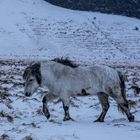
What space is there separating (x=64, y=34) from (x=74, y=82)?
3289 centimetres

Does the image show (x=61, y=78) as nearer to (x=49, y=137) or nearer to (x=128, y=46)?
(x=49, y=137)

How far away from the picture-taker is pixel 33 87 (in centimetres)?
1040

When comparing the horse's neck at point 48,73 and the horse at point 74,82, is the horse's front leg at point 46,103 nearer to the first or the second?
the horse at point 74,82

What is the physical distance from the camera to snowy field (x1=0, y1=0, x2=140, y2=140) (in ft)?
28.4

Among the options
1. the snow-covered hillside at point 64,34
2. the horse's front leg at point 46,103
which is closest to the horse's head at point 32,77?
the horse's front leg at point 46,103

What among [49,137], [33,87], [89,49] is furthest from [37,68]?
[89,49]

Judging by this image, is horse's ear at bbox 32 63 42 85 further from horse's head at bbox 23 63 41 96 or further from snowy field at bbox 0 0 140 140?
snowy field at bbox 0 0 140 140

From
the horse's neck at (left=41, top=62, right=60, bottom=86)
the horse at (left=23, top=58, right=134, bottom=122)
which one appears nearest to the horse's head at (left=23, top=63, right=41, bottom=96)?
the horse at (left=23, top=58, right=134, bottom=122)

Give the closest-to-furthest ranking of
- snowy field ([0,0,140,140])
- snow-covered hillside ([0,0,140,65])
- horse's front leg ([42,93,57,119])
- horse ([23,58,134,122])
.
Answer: snowy field ([0,0,140,140]), horse ([23,58,134,122]), horse's front leg ([42,93,57,119]), snow-covered hillside ([0,0,140,65])

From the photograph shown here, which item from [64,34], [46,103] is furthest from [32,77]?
[64,34]

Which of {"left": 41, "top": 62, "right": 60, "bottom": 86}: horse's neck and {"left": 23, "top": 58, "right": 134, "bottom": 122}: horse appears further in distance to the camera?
{"left": 41, "top": 62, "right": 60, "bottom": 86}: horse's neck

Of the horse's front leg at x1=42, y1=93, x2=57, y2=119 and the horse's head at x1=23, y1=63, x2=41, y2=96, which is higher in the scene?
A: the horse's head at x1=23, y1=63, x2=41, y2=96

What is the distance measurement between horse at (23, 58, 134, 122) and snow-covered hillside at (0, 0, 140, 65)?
72.7 ft

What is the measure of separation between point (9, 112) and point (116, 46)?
30.2 m
